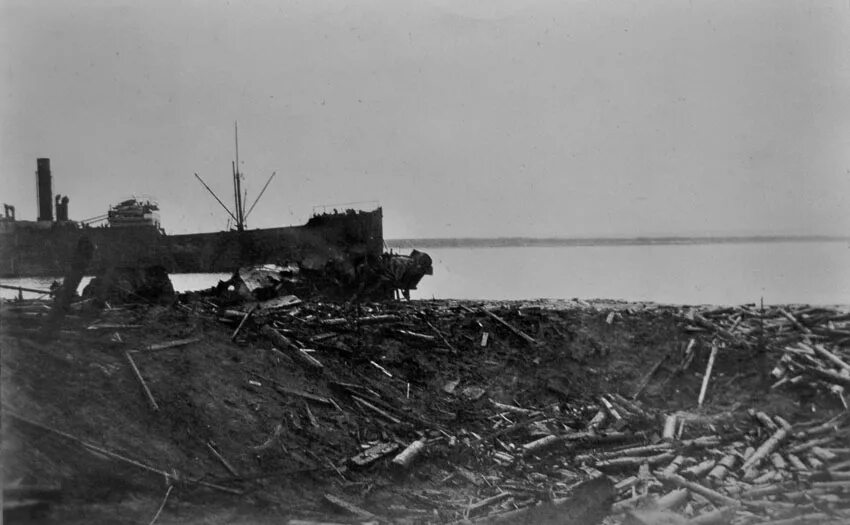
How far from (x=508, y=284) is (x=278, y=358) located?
1610 centimetres

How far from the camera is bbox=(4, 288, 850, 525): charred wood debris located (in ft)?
22.0

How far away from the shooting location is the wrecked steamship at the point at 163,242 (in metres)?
10.8

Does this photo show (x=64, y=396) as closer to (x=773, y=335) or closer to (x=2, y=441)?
(x=2, y=441)

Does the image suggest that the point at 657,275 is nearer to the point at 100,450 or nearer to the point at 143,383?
the point at 143,383

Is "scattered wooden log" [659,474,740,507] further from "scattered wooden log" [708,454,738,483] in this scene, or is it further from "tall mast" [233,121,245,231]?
"tall mast" [233,121,245,231]

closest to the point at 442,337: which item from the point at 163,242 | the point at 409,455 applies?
the point at 409,455

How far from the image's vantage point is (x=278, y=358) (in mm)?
9227

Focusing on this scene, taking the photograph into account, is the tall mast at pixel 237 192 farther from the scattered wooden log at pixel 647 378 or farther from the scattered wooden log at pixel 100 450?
the scattered wooden log at pixel 647 378

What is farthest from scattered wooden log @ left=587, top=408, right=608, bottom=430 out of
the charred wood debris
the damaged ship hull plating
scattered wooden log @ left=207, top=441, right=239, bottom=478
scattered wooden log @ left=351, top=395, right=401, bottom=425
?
the damaged ship hull plating

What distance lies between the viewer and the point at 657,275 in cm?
2261

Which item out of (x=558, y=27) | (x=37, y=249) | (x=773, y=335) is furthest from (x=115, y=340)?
(x=773, y=335)

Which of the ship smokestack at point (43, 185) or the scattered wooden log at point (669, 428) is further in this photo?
the ship smokestack at point (43, 185)

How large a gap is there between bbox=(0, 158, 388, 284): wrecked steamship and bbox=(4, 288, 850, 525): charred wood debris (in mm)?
2960

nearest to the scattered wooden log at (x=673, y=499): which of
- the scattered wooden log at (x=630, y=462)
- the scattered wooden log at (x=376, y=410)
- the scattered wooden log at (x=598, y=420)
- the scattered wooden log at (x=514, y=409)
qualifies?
the scattered wooden log at (x=630, y=462)
